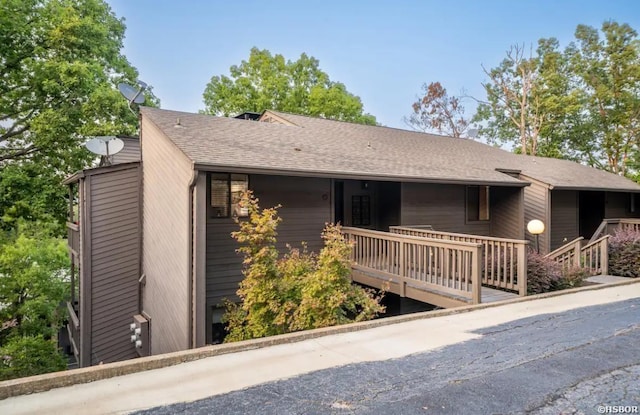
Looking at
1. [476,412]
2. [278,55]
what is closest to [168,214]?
[476,412]

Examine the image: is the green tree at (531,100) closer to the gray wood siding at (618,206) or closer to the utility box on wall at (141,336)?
the gray wood siding at (618,206)

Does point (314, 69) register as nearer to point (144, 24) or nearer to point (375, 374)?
point (144, 24)

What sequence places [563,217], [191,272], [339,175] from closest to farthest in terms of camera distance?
[191,272] → [339,175] → [563,217]

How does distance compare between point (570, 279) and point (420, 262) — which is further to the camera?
point (570, 279)

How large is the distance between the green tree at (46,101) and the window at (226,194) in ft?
33.8

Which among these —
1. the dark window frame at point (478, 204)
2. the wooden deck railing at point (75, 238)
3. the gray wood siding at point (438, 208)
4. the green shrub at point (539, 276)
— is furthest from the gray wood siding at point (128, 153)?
the green shrub at point (539, 276)

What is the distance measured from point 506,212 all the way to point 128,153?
11.1 m

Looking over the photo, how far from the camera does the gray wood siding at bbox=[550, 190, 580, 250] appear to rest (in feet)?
45.8

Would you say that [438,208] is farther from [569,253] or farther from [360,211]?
[569,253]

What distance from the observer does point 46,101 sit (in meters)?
16.3

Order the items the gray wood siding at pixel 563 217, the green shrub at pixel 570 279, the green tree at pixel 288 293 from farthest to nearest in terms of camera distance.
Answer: the gray wood siding at pixel 563 217, the green shrub at pixel 570 279, the green tree at pixel 288 293

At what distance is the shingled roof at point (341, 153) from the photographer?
739 cm

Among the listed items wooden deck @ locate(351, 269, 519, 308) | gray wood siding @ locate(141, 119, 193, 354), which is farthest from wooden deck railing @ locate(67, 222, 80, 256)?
wooden deck @ locate(351, 269, 519, 308)

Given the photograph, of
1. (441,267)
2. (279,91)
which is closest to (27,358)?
(441,267)
